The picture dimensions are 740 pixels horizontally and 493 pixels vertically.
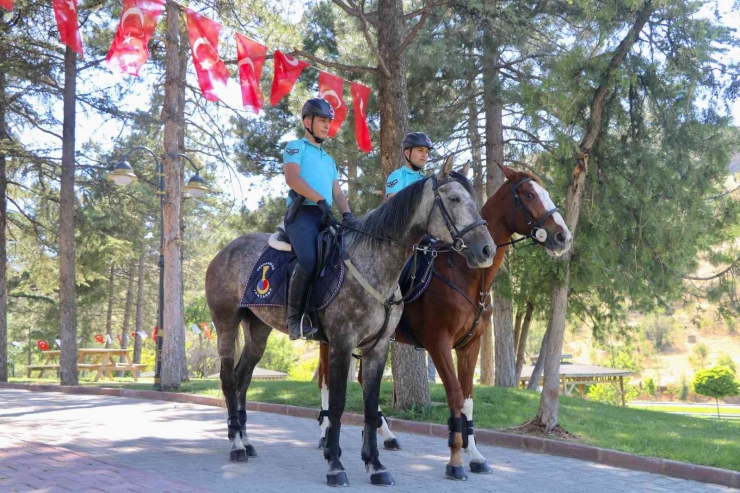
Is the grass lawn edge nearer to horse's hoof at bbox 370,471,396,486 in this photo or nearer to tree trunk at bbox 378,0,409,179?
horse's hoof at bbox 370,471,396,486

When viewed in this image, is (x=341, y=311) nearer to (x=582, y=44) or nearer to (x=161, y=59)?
(x=582, y=44)

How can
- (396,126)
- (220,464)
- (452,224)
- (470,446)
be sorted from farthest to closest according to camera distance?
1. (396,126)
2. (470,446)
3. (220,464)
4. (452,224)

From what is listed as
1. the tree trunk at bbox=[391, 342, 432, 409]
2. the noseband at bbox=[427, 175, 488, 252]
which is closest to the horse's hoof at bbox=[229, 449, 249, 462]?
the noseband at bbox=[427, 175, 488, 252]

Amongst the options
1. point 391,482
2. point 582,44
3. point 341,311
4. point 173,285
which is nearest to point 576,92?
point 582,44

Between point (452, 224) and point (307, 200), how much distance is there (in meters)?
1.58

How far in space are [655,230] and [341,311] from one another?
21.1 ft

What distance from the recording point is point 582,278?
29.9 feet

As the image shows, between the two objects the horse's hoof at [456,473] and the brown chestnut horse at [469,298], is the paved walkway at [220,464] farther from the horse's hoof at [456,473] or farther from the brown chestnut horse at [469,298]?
the brown chestnut horse at [469,298]

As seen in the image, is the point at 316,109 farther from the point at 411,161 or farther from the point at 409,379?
the point at 409,379

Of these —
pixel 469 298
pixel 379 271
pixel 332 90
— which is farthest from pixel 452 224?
pixel 332 90

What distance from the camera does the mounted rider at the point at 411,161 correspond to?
299 inches

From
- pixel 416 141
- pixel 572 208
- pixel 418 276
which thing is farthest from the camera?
pixel 572 208

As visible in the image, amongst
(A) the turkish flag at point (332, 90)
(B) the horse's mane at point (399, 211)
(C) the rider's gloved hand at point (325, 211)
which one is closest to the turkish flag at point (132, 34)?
(A) the turkish flag at point (332, 90)

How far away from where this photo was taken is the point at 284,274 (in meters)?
6.42
